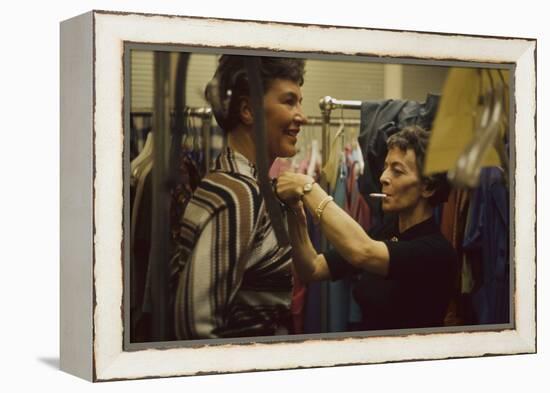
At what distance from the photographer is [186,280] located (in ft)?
22.0

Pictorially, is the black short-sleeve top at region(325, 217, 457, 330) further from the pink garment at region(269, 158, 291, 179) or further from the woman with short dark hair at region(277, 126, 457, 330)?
the pink garment at region(269, 158, 291, 179)

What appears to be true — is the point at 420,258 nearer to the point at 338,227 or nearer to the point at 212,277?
the point at 338,227

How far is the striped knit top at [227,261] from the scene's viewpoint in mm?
6723

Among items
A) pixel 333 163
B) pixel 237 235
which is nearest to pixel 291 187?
pixel 333 163

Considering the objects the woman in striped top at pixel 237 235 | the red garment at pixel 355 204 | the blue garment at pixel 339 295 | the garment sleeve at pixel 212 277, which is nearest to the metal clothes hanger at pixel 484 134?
the red garment at pixel 355 204

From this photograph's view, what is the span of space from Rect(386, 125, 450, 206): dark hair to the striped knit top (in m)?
0.84

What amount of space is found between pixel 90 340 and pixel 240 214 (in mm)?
926

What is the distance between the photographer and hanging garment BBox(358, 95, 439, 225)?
23.7ft

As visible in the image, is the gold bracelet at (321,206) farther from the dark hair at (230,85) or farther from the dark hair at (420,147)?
the dark hair at (230,85)

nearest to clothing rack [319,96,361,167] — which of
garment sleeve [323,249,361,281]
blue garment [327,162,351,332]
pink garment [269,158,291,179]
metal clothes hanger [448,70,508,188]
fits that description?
blue garment [327,162,351,332]

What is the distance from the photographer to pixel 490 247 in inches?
300

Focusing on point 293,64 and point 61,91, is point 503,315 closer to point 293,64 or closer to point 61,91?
point 293,64

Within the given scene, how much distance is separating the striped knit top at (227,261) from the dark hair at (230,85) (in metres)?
0.17

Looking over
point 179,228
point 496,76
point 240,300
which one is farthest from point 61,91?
point 496,76
